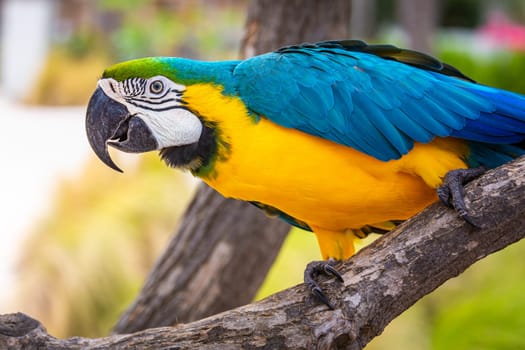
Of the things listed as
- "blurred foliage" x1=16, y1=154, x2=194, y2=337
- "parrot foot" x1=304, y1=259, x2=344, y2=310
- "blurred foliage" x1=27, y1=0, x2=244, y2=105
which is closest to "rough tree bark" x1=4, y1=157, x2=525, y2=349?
"parrot foot" x1=304, y1=259, x2=344, y2=310

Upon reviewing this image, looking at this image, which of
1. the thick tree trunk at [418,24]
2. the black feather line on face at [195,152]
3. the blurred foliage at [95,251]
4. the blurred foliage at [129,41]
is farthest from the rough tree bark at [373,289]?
the blurred foliage at [129,41]

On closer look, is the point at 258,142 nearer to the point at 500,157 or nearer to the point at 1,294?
the point at 500,157

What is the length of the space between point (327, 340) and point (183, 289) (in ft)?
2.58

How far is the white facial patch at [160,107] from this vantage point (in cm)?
124

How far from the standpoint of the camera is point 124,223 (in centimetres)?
Answer: 310

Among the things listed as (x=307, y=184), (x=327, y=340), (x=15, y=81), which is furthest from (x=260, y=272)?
(x=15, y=81)

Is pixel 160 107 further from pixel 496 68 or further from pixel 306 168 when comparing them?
pixel 496 68

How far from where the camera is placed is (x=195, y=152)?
1264 mm

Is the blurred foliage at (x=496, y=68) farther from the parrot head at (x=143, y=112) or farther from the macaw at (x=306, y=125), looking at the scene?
the parrot head at (x=143, y=112)

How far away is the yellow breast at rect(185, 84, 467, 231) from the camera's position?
4.04ft

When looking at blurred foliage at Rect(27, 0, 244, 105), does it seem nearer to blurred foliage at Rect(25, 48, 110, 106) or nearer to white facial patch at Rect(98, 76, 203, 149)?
blurred foliage at Rect(25, 48, 110, 106)

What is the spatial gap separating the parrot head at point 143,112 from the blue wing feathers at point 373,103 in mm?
111

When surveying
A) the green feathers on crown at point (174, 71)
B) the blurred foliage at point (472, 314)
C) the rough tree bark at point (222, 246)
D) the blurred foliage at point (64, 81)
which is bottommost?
the blurred foliage at point (64, 81)

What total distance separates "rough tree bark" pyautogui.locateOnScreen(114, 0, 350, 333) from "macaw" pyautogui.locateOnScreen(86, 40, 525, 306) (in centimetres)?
54
